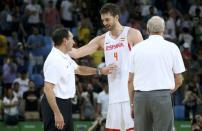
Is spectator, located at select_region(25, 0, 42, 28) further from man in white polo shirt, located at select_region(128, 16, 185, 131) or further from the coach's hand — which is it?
man in white polo shirt, located at select_region(128, 16, 185, 131)

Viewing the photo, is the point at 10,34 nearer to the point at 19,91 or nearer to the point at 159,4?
the point at 19,91

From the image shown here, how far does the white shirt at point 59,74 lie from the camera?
9719 mm

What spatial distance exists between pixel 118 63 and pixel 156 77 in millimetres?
1397

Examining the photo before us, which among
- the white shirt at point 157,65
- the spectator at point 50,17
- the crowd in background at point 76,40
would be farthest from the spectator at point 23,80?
the white shirt at point 157,65

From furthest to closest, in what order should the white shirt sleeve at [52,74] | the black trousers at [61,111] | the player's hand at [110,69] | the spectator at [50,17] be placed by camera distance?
the spectator at [50,17] → the player's hand at [110,69] → the black trousers at [61,111] → the white shirt sleeve at [52,74]

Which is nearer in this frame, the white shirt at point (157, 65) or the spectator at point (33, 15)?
the white shirt at point (157, 65)

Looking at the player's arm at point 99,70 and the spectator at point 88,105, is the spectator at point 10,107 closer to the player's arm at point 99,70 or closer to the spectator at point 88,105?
the spectator at point 88,105

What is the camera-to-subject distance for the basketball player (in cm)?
1025

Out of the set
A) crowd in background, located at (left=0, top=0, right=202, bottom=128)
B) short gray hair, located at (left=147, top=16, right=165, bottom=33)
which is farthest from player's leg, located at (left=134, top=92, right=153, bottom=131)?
crowd in background, located at (left=0, top=0, right=202, bottom=128)

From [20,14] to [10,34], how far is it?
3.36ft

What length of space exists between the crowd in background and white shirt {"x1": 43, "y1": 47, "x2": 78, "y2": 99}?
810cm

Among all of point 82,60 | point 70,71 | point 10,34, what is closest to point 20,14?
point 10,34

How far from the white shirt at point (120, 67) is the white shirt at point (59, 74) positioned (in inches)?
29.8

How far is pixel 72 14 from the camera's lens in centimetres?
2589
